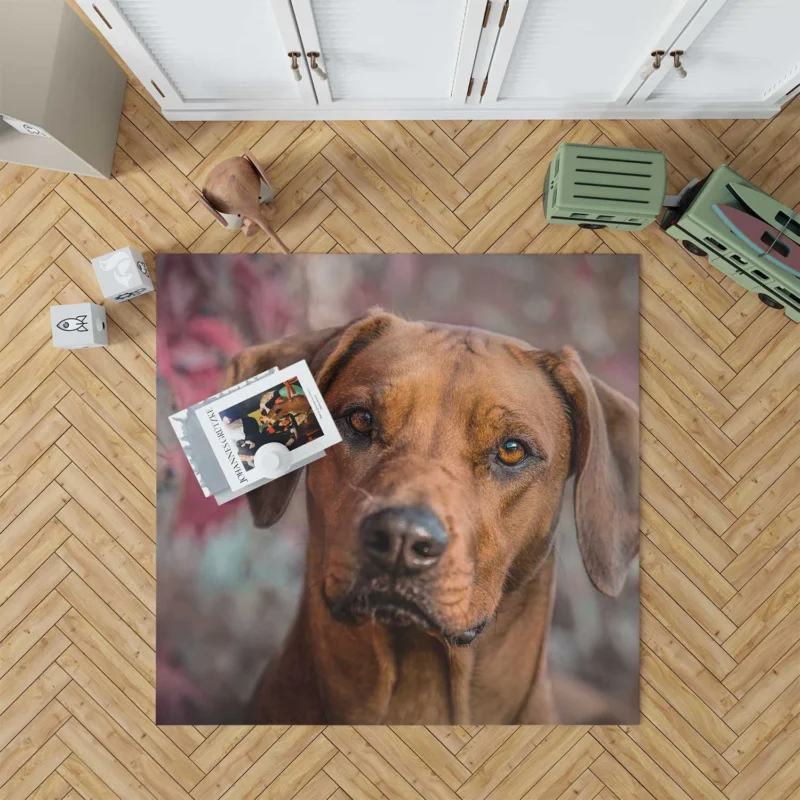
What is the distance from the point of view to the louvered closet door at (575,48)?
1479mm

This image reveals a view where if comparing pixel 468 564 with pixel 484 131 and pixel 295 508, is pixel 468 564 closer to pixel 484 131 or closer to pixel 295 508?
pixel 295 508

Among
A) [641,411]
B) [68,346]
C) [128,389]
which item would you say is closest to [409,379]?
[641,411]

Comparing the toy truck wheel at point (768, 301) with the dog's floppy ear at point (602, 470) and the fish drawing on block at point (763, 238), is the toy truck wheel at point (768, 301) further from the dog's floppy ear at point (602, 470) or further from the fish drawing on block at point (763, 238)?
the dog's floppy ear at point (602, 470)

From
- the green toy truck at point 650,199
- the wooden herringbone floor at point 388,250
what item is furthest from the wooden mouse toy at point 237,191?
the green toy truck at point 650,199

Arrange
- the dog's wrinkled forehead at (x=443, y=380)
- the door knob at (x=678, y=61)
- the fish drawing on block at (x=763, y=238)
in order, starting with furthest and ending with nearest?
the dog's wrinkled forehead at (x=443, y=380), the fish drawing on block at (x=763, y=238), the door knob at (x=678, y=61)

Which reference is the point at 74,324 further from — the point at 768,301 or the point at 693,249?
the point at 768,301

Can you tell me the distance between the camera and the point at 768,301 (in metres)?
1.95

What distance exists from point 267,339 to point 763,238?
59.1 inches

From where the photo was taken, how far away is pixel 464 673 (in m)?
1.89

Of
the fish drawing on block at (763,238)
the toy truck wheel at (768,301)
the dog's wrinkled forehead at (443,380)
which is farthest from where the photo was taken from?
the toy truck wheel at (768,301)

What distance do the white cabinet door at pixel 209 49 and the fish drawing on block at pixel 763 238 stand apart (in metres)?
1.28

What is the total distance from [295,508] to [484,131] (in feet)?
4.46

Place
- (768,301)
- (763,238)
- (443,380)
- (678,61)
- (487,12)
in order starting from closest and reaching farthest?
(487,12) < (678,61) < (763,238) < (443,380) < (768,301)

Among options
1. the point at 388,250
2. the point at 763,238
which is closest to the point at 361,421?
the point at 388,250
